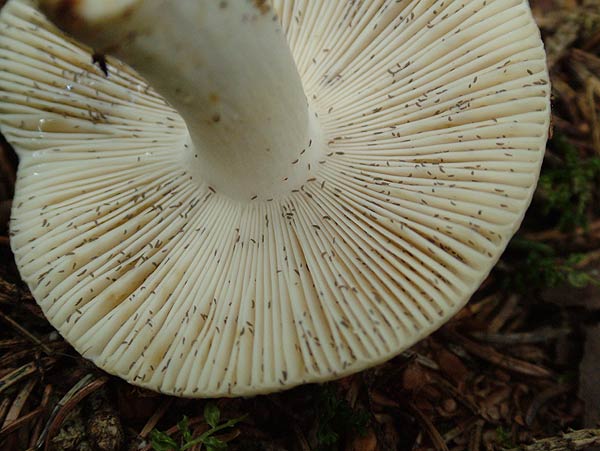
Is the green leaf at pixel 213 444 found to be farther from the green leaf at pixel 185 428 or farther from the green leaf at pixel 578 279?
the green leaf at pixel 578 279

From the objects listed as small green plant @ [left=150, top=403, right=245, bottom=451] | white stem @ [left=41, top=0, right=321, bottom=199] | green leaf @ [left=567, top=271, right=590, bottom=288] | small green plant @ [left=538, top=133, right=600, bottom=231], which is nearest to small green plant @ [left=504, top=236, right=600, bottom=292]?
green leaf @ [left=567, top=271, right=590, bottom=288]

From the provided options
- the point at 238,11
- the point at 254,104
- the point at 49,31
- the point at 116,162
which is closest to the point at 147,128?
the point at 116,162

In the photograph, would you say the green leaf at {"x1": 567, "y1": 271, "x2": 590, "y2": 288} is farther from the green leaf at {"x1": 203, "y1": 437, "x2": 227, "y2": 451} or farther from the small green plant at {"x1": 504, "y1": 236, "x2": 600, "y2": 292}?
the green leaf at {"x1": 203, "y1": 437, "x2": 227, "y2": 451}

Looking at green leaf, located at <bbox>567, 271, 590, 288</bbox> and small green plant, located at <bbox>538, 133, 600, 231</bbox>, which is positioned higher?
small green plant, located at <bbox>538, 133, 600, 231</bbox>

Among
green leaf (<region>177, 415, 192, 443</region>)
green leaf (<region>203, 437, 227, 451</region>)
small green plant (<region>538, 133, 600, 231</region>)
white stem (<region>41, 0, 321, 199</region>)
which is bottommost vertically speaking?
green leaf (<region>203, 437, 227, 451</region>)

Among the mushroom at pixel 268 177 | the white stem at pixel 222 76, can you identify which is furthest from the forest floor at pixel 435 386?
the white stem at pixel 222 76

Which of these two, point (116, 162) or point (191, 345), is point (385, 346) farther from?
point (116, 162)

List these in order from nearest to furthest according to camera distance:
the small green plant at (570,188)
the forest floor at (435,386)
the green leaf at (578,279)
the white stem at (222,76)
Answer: the white stem at (222,76) → the forest floor at (435,386) → the green leaf at (578,279) → the small green plant at (570,188)

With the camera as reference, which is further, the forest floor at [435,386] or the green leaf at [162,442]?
the forest floor at [435,386]

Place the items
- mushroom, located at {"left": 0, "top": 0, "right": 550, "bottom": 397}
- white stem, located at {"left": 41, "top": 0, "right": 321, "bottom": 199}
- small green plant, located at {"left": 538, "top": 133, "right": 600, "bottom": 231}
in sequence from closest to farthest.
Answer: white stem, located at {"left": 41, "top": 0, "right": 321, "bottom": 199} → mushroom, located at {"left": 0, "top": 0, "right": 550, "bottom": 397} → small green plant, located at {"left": 538, "top": 133, "right": 600, "bottom": 231}
